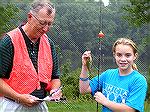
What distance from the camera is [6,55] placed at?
2.15 metres

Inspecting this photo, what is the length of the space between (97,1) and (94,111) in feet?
4.07

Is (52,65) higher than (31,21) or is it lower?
lower

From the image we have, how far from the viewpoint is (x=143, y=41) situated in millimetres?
4723

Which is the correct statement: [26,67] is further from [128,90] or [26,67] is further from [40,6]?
[128,90]

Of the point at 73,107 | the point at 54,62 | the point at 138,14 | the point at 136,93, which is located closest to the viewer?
the point at 136,93

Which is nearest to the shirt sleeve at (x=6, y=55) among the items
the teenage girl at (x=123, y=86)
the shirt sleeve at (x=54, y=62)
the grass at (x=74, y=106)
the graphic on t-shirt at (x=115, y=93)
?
the shirt sleeve at (x=54, y=62)

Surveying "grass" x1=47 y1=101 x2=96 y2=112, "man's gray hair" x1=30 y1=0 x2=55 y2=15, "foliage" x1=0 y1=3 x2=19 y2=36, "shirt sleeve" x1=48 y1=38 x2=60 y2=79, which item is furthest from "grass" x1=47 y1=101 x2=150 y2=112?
"man's gray hair" x1=30 y1=0 x2=55 y2=15

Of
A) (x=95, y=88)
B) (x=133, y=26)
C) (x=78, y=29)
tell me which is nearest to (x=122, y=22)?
(x=133, y=26)

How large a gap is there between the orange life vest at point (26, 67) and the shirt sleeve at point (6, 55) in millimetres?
21

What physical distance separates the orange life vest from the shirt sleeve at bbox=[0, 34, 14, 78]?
0.8 inches

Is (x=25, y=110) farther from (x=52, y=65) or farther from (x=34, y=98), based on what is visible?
(x=52, y=65)

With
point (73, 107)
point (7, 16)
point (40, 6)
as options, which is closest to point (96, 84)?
point (40, 6)

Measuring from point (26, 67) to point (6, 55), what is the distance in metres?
0.13

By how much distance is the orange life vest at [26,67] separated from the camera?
7.15ft
